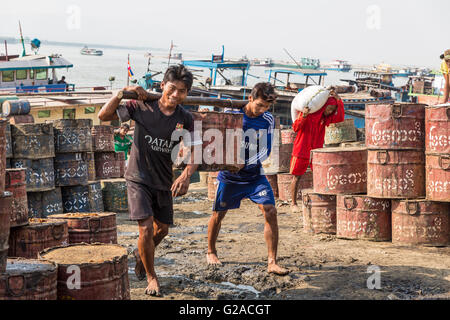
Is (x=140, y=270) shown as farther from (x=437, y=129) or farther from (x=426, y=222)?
(x=437, y=129)

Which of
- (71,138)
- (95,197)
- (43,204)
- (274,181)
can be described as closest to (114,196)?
(95,197)

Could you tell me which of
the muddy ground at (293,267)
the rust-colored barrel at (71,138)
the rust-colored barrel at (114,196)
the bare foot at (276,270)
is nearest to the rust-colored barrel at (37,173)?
the rust-colored barrel at (71,138)

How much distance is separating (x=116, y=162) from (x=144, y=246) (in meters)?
6.60

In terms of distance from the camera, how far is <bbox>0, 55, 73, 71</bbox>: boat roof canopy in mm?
29661

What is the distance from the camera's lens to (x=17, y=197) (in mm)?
5770

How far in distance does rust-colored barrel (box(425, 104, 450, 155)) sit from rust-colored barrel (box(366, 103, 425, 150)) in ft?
0.45

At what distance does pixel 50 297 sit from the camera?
4254 millimetres

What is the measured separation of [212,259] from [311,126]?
3.07 metres

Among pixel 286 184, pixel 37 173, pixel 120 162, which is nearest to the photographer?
pixel 37 173

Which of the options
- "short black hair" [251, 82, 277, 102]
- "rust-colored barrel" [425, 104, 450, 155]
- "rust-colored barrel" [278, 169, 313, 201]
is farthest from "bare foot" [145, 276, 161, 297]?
"rust-colored barrel" [278, 169, 313, 201]

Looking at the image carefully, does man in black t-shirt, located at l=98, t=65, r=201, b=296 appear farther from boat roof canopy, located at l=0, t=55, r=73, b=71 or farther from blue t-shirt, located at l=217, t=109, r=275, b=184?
boat roof canopy, located at l=0, t=55, r=73, b=71

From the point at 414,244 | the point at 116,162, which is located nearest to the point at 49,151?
the point at 116,162

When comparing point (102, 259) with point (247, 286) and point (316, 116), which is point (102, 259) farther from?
point (316, 116)

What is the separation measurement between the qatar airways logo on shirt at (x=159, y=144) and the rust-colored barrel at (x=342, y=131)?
28.9ft
